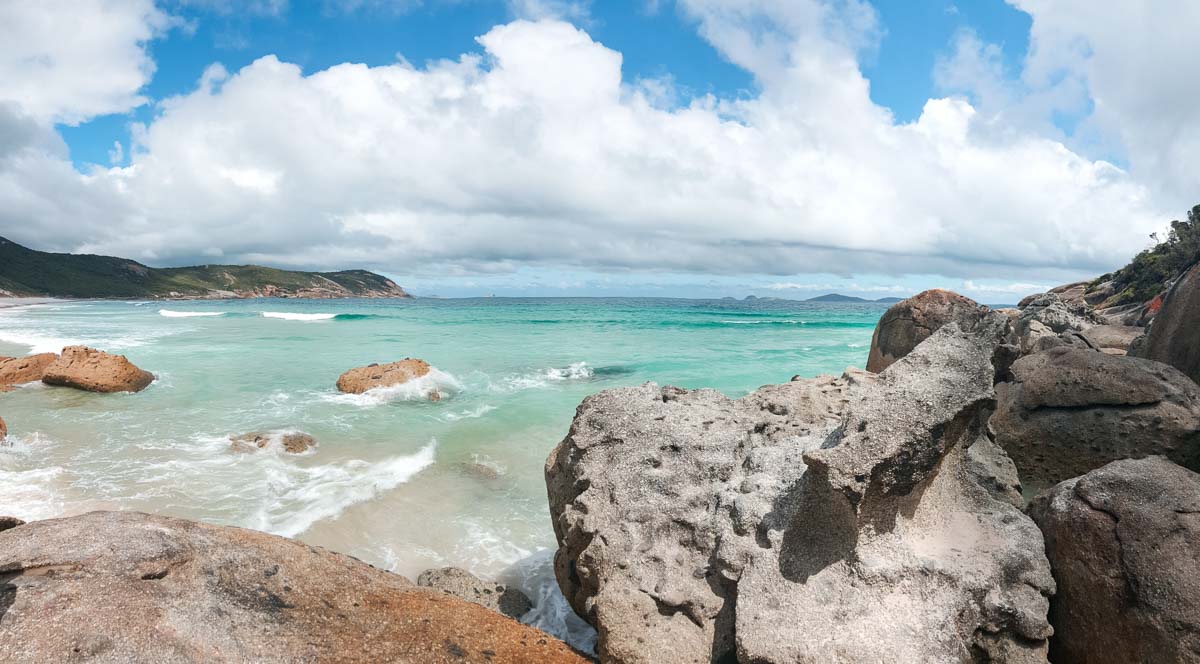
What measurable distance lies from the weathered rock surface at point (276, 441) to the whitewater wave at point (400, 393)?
9.73 ft

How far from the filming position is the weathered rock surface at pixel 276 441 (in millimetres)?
9477

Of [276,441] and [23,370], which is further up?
[23,370]

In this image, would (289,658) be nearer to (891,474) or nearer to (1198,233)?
(891,474)

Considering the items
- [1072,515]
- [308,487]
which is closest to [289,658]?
[1072,515]

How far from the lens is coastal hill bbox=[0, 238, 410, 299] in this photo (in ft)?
257

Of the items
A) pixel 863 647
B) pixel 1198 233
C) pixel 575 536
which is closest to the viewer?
pixel 863 647

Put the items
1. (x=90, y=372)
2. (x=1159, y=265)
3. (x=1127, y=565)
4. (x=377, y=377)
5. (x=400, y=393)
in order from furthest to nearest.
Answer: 1. (x=1159, y=265)
2. (x=377, y=377)
3. (x=400, y=393)
4. (x=90, y=372)
5. (x=1127, y=565)

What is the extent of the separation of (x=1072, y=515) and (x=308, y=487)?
7927 millimetres

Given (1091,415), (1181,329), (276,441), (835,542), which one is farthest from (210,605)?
(1181,329)

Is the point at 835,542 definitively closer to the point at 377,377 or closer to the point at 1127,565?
the point at 1127,565

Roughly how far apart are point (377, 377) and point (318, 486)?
6.59m

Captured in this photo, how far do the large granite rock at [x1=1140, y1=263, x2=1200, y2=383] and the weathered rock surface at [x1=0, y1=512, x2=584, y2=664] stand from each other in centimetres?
642

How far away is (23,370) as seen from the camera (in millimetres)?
13531

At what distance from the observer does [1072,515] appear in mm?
3357
